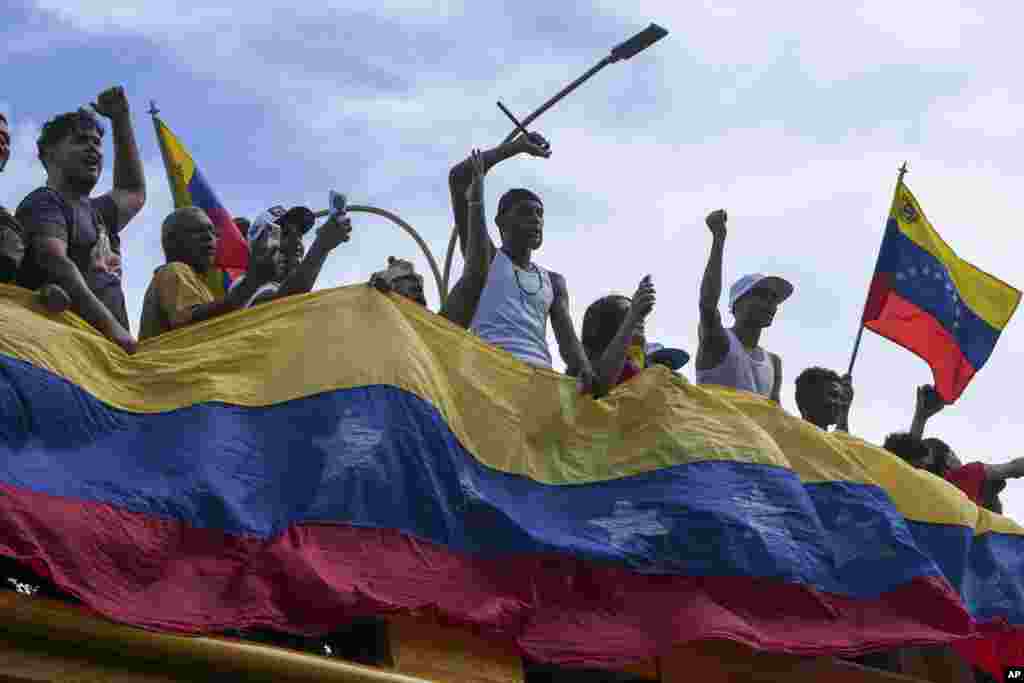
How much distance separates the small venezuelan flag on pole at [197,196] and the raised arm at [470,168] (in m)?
1.97

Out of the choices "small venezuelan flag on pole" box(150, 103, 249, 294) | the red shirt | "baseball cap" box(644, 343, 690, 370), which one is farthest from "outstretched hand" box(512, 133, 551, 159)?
the red shirt

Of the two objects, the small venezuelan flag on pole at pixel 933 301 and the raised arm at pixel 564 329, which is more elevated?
the small venezuelan flag on pole at pixel 933 301

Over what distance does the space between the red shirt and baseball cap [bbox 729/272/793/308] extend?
203cm

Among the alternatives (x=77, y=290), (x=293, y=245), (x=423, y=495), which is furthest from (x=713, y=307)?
(x=77, y=290)

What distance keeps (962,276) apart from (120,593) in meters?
8.34

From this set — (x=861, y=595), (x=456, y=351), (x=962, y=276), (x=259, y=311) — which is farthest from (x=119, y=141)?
(x=962, y=276)

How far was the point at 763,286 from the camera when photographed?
33.5 feet

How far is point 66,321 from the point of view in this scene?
274 inches

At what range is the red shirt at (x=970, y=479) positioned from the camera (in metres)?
11.5

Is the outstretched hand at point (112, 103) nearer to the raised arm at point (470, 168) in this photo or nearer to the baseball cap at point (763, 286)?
the raised arm at point (470, 168)

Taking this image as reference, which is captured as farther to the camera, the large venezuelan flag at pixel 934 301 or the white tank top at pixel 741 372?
the large venezuelan flag at pixel 934 301

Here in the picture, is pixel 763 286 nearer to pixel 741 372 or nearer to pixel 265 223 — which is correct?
pixel 741 372

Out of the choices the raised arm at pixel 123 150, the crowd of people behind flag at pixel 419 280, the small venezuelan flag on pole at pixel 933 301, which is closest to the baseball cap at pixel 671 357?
the crowd of people behind flag at pixel 419 280

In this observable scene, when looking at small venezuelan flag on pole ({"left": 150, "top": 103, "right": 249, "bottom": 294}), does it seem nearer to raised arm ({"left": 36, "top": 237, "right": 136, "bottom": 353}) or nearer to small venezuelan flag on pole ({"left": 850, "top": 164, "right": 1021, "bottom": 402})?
raised arm ({"left": 36, "top": 237, "right": 136, "bottom": 353})
